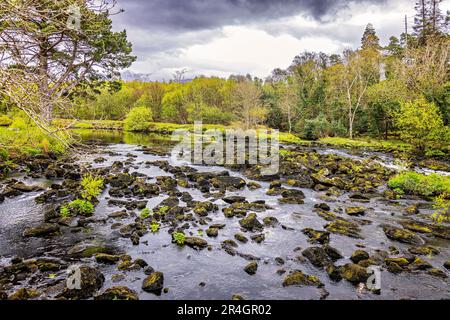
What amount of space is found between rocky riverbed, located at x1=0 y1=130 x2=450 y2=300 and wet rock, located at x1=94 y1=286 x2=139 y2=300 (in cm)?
4

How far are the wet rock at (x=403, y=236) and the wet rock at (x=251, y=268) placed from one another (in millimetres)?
6394

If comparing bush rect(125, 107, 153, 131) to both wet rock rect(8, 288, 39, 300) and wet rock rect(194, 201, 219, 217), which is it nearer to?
wet rock rect(194, 201, 219, 217)

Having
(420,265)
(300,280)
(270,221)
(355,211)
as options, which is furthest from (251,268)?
(355,211)

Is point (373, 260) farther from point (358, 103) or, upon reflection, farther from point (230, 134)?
point (230, 134)

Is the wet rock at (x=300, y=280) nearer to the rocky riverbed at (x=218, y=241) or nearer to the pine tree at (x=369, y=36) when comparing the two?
the rocky riverbed at (x=218, y=241)

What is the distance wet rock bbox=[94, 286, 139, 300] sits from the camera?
8102 millimetres

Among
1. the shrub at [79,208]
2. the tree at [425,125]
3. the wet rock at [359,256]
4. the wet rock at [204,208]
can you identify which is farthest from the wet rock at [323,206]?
the tree at [425,125]

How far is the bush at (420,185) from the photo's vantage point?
18.5 meters

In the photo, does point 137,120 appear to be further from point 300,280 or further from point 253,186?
point 300,280

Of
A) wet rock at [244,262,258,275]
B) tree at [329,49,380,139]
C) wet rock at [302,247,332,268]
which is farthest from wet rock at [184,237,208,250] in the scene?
tree at [329,49,380,139]

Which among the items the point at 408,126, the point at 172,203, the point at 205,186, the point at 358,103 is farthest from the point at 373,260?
the point at 358,103

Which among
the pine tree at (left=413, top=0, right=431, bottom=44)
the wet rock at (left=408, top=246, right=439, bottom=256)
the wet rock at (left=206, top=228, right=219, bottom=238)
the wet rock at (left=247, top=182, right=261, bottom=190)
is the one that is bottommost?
the wet rock at (left=408, top=246, right=439, bottom=256)

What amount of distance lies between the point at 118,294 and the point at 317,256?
665 cm

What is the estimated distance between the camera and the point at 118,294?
8.22 metres
